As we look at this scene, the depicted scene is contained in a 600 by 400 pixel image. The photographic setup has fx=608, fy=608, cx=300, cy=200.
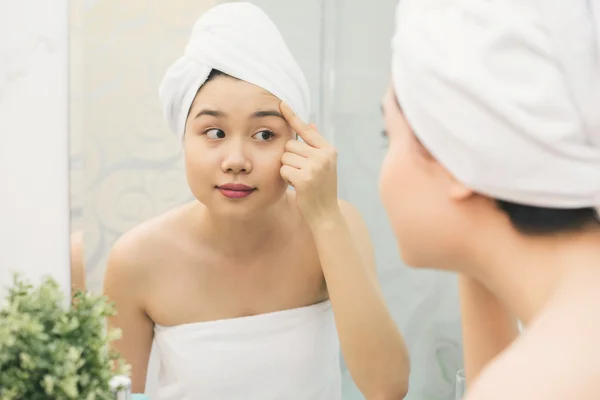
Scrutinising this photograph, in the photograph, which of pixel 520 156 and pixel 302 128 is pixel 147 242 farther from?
pixel 520 156

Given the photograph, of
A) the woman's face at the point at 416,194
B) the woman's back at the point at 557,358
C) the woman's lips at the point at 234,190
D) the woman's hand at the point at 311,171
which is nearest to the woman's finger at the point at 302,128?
the woman's hand at the point at 311,171

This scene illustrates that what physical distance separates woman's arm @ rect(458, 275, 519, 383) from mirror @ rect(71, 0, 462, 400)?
18 cm

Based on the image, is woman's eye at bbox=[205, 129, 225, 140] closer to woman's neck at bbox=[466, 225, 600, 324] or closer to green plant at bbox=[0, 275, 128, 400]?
green plant at bbox=[0, 275, 128, 400]

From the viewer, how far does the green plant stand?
0.60 metres

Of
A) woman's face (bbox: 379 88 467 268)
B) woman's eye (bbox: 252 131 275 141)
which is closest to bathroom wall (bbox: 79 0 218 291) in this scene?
woman's eye (bbox: 252 131 275 141)

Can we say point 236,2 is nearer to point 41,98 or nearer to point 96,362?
point 41,98

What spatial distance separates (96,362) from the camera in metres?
0.65

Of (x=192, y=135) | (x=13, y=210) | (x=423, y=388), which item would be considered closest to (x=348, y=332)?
(x=423, y=388)

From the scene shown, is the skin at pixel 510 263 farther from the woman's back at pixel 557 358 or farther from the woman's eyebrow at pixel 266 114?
the woman's eyebrow at pixel 266 114

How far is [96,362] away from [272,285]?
0.29 m

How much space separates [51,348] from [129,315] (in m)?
0.22

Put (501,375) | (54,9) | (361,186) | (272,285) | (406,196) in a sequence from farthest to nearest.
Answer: (361,186)
(272,285)
(54,9)
(406,196)
(501,375)

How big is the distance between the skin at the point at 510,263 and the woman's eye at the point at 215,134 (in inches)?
10.4

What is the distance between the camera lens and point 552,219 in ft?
1.73
